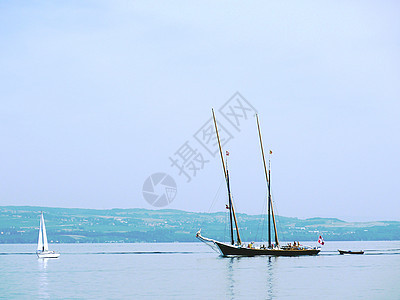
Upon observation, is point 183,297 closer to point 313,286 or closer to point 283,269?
point 313,286

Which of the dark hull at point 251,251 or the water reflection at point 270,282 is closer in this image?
the water reflection at point 270,282

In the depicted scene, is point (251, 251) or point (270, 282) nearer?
point (270, 282)

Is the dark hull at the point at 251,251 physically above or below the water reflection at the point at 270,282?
above

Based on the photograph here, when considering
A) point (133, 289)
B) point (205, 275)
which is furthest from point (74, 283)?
point (205, 275)

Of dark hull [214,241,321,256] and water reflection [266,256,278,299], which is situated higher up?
dark hull [214,241,321,256]

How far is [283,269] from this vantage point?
139 meters

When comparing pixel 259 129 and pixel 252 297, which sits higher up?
pixel 259 129

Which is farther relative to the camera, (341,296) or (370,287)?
(370,287)

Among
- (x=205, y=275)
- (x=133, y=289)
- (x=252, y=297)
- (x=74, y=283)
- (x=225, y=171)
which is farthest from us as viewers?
(x=225, y=171)

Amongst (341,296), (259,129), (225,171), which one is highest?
(259,129)

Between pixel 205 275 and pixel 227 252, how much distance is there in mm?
49326

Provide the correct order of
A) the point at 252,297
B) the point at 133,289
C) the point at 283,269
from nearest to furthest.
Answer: the point at 252,297
the point at 133,289
the point at 283,269

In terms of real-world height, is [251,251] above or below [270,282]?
above

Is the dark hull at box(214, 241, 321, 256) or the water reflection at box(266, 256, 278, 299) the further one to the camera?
the dark hull at box(214, 241, 321, 256)
